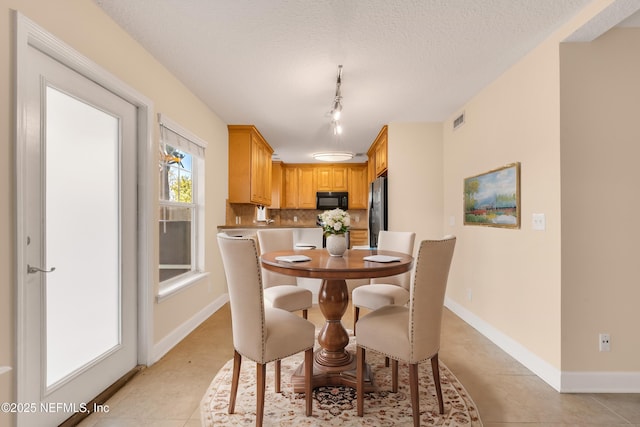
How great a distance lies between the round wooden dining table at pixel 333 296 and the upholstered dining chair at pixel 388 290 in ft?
1.22

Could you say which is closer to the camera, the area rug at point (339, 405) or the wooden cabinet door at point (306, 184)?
the area rug at point (339, 405)

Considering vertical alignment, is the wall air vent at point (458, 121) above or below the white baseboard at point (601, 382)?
above

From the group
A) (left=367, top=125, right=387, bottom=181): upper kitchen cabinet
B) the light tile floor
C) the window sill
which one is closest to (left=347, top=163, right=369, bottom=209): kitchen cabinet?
(left=367, top=125, right=387, bottom=181): upper kitchen cabinet

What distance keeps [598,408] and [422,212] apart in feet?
8.16

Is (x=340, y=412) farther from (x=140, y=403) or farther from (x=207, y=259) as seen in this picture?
(x=207, y=259)

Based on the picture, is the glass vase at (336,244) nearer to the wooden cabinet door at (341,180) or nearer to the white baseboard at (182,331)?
the white baseboard at (182,331)

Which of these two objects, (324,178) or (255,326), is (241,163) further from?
(255,326)

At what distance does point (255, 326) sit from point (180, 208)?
1.97 meters

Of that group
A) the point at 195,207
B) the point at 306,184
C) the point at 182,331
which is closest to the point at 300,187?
the point at 306,184

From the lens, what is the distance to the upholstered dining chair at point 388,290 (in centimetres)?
230

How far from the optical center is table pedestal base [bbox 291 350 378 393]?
192cm

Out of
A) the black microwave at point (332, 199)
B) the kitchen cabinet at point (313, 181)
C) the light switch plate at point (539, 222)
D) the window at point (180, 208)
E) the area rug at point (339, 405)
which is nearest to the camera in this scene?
the area rug at point (339, 405)

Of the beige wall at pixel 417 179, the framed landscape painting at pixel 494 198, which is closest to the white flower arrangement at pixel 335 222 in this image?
the framed landscape painting at pixel 494 198

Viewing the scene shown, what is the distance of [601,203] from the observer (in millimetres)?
1984
